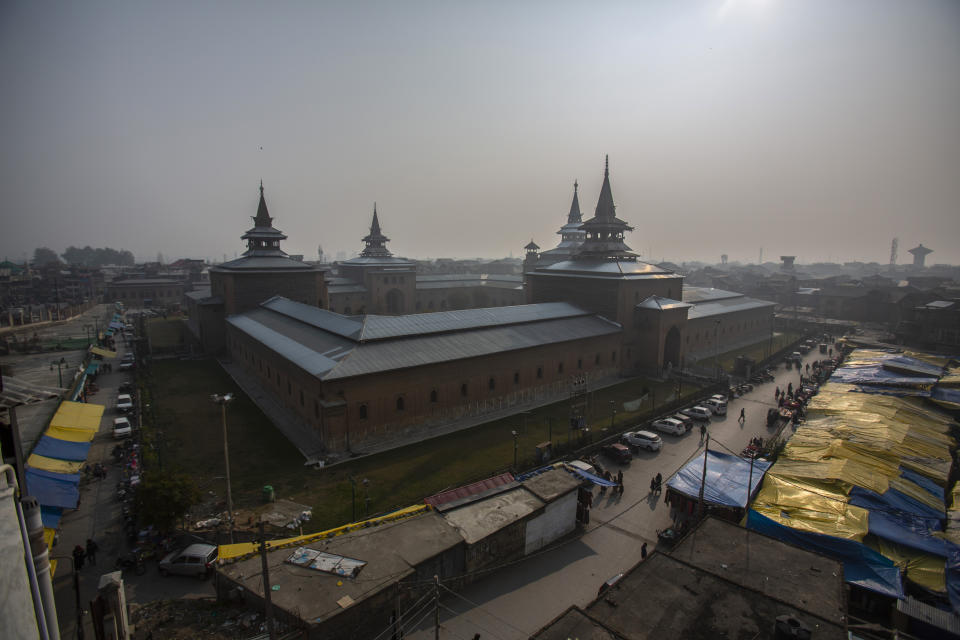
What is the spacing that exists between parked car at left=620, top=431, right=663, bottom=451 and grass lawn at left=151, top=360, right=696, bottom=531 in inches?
40.8

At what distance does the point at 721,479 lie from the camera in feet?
62.5

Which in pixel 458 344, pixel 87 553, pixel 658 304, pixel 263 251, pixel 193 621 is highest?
pixel 263 251

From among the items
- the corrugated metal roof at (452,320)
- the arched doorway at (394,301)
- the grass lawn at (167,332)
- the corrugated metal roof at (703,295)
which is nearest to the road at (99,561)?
the corrugated metal roof at (452,320)

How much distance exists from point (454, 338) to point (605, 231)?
24624mm

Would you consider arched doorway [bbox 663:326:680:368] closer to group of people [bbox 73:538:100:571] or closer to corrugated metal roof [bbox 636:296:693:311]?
corrugated metal roof [bbox 636:296:693:311]

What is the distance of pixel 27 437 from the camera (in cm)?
2081

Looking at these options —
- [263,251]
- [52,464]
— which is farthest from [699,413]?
[263,251]

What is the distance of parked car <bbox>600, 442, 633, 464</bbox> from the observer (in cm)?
2272

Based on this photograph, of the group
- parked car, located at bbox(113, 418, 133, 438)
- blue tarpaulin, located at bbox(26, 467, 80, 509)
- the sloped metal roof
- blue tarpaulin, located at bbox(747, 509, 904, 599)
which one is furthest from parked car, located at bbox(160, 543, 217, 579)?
blue tarpaulin, located at bbox(747, 509, 904, 599)

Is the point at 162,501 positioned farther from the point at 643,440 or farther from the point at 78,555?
the point at 643,440

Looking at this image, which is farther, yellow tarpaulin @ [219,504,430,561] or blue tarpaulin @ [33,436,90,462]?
blue tarpaulin @ [33,436,90,462]

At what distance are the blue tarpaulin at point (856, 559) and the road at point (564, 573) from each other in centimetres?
431

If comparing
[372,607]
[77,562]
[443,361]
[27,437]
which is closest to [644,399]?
[443,361]

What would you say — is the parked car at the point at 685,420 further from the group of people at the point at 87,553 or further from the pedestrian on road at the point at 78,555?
the pedestrian on road at the point at 78,555
